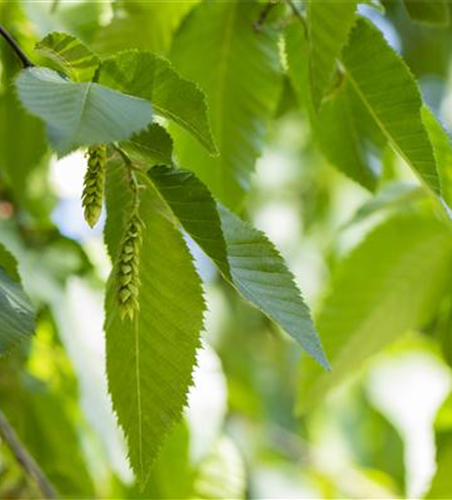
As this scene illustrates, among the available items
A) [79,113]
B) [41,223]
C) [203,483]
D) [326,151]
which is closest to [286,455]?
[203,483]

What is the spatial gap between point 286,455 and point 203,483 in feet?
2.29

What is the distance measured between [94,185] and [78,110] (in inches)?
4.5

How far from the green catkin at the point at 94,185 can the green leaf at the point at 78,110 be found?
0.21 ft

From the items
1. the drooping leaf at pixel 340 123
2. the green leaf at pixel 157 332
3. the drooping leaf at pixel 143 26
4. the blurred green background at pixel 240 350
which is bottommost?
the blurred green background at pixel 240 350

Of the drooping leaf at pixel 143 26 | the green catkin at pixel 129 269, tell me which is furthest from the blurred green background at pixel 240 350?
the green catkin at pixel 129 269

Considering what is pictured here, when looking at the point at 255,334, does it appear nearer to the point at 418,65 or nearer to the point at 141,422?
the point at 418,65

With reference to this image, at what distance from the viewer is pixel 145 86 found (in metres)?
0.81

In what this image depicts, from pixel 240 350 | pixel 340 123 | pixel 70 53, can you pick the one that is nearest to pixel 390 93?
pixel 340 123

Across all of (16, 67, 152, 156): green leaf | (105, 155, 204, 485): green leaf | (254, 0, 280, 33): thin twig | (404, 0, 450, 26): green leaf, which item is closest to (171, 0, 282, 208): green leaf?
(254, 0, 280, 33): thin twig

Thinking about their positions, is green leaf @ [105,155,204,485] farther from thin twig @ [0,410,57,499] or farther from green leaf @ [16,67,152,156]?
thin twig @ [0,410,57,499]

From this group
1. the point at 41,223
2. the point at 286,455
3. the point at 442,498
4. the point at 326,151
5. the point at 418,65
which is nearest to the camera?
the point at 326,151

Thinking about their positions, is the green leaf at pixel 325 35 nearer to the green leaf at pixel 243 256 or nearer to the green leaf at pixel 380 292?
the green leaf at pixel 243 256

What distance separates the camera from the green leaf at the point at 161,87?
0.80m

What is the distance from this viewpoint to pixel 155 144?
824mm
